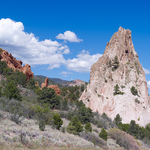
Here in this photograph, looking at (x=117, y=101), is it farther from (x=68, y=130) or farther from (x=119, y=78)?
(x=68, y=130)

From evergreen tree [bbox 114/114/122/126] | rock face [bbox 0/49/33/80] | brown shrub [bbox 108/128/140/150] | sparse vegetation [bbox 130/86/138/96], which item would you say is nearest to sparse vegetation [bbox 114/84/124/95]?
sparse vegetation [bbox 130/86/138/96]

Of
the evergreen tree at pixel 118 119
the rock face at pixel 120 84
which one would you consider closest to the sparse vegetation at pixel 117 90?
the rock face at pixel 120 84

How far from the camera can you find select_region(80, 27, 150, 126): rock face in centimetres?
3966

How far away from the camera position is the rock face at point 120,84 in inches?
1561

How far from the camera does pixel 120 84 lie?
43781 millimetres

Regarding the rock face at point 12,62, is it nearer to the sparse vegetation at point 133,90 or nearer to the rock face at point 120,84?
the rock face at point 120,84

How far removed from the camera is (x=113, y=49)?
166 feet

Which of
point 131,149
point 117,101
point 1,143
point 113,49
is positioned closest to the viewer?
point 1,143

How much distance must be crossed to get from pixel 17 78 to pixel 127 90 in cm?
3010

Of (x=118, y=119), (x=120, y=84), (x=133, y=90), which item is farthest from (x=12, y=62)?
(x=133, y=90)

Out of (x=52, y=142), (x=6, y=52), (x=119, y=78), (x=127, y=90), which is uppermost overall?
Result: (x=6, y=52)

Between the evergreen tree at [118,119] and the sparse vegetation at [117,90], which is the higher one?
the sparse vegetation at [117,90]

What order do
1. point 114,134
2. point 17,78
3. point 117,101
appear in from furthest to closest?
1. point 17,78
2. point 117,101
3. point 114,134

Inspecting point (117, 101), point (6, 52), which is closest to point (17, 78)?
Answer: point (6, 52)
